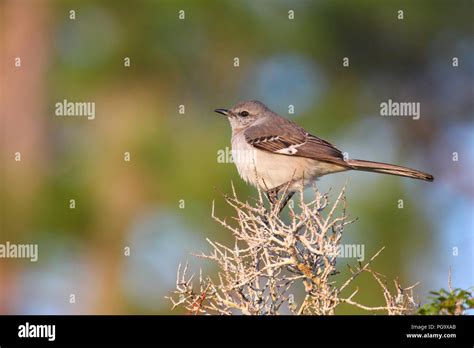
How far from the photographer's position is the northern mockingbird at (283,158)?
612 centimetres

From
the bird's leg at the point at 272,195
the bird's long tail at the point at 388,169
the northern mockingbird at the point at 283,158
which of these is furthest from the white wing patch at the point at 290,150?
the bird's long tail at the point at 388,169

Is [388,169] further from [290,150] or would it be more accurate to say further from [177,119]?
[177,119]

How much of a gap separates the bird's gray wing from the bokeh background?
2208 mm

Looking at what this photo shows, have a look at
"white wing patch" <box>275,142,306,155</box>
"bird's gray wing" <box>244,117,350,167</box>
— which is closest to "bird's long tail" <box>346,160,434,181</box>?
"bird's gray wing" <box>244,117,350,167</box>

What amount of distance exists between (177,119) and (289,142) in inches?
186

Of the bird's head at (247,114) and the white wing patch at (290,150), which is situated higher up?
the bird's head at (247,114)

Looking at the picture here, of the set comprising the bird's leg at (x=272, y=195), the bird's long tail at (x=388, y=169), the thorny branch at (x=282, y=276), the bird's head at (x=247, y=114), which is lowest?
the thorny branch at (x=282, y=276)

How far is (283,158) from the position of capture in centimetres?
641

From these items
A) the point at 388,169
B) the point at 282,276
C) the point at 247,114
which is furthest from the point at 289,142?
the point at 282,276

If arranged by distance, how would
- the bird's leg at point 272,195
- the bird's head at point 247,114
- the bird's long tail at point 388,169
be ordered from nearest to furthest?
the bird's long tail at point 388,169 → the bird's leg at point 272,195 → the bird's head at point 247,114

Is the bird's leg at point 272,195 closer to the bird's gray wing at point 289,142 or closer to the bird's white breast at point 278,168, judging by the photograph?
the bird's white breast at point 278,168

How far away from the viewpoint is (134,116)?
11203 millimetres

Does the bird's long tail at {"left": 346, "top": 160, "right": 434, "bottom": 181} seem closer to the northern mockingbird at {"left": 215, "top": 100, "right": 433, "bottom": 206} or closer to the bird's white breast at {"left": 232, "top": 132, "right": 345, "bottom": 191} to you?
the northern mockingbird at {"left": 215, "top": 100, "right": 433, "bottom": 206}

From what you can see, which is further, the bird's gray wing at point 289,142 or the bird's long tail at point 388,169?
the bird's gray wing at point 289,142
